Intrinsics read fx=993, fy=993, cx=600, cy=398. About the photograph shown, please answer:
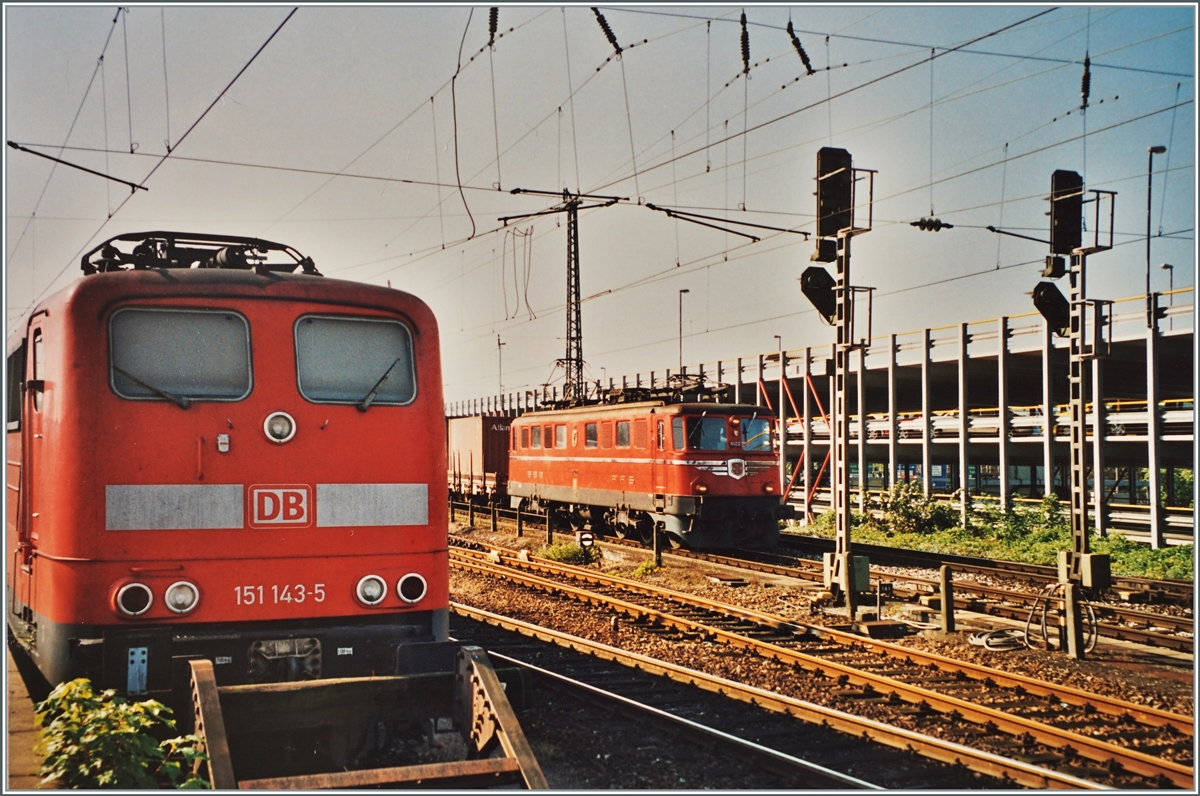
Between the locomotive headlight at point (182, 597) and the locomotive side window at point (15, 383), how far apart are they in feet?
7.77

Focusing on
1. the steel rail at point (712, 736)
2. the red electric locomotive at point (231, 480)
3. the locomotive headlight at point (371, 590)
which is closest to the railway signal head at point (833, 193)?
the steel rail at point (712, 736)

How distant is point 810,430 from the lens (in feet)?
100

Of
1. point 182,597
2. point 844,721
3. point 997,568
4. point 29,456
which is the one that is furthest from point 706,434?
point 182,597

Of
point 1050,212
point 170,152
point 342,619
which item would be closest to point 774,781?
point 342,619

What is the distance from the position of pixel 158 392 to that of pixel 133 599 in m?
1.23

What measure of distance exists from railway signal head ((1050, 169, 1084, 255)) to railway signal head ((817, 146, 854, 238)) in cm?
245

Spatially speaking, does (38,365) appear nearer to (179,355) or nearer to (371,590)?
(179,355)

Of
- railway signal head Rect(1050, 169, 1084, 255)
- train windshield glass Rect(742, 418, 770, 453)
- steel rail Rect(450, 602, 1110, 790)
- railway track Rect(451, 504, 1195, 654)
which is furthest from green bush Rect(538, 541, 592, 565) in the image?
railway signal head Rect(1050, 169, 1084, 255)

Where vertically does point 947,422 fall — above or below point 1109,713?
above

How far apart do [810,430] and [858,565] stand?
17.4 meters

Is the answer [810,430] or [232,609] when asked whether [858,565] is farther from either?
[810,430]

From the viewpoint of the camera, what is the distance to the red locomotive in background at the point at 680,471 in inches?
789

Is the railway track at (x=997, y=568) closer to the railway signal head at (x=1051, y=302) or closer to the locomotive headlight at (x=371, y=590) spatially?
the railway signal head at (x=1051, y=302)

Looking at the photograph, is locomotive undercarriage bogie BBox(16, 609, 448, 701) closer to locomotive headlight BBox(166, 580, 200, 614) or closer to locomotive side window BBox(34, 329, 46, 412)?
locomotive headlight BBox(166, 580, 200, 614)
